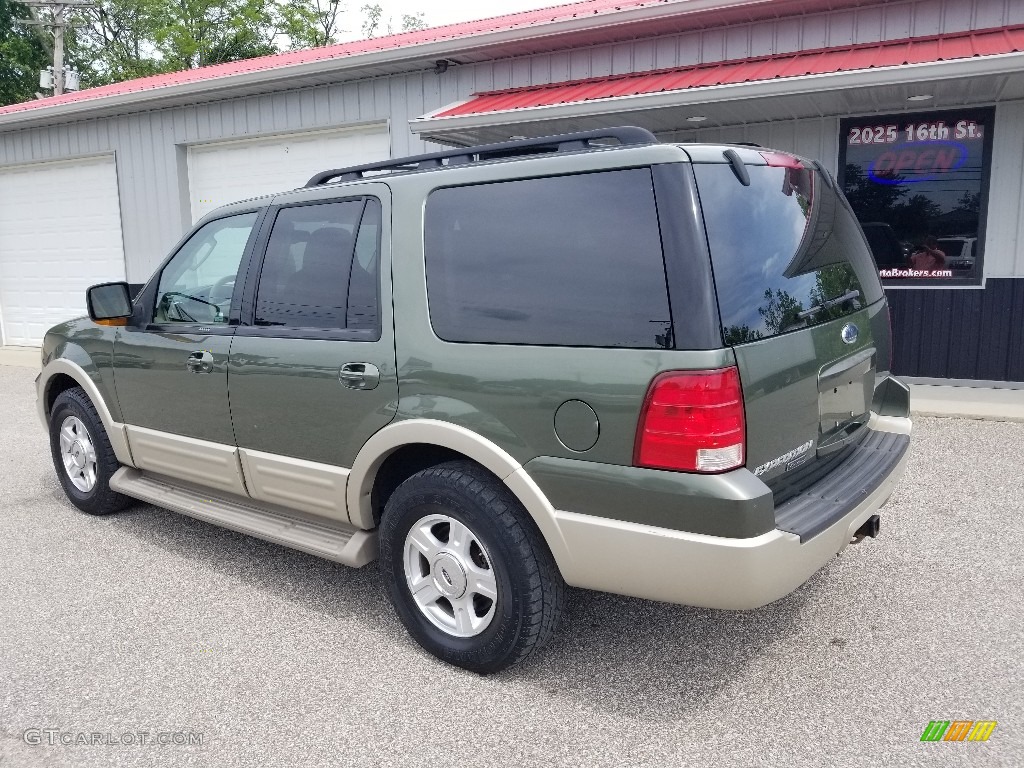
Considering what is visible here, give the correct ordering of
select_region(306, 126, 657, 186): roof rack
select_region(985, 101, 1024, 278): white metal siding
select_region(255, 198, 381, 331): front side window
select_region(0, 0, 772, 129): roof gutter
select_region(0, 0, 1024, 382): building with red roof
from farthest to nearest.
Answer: select_region(0, 0, 772, 129): roof gutter → select_region(985, 101, 1024, 278): white metal siding → select_region(0, 0, 1024, 382): building with red roof → select_region(255, 198, 381, 331): front side window → select_region(306, 126, 657, 186): roof rack

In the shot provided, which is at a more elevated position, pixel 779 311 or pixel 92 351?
pixel 779 311

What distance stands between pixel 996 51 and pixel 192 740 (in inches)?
292

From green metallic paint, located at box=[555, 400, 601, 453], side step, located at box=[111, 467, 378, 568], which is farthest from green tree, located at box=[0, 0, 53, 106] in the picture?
green metallic paint, located at box=[555, 400, 601, 453]

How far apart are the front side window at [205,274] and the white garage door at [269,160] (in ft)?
21.6

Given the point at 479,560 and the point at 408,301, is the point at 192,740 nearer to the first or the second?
the point at 479,560

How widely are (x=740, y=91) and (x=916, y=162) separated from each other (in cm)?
232

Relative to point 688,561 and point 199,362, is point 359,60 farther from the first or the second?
point 688,561

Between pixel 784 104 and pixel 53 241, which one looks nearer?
pixel 784 104

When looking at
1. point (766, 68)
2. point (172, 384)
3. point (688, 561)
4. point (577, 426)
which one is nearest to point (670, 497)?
point (688, 561)

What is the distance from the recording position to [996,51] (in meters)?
6.54

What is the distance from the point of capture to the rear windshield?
2557 millimetres

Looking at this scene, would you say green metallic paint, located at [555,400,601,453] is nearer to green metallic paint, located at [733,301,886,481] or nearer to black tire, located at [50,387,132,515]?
green metallic paint, located at [733,301,886,481]

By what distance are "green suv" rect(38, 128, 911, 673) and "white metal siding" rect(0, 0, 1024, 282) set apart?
571 centimetres

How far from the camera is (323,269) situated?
3.51 metres
